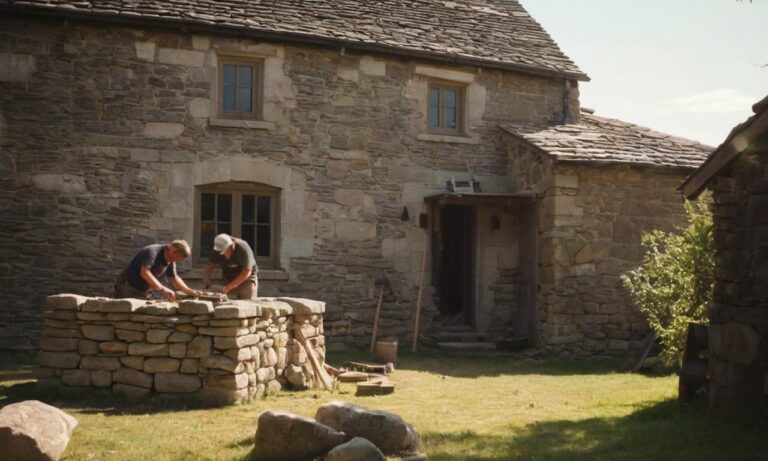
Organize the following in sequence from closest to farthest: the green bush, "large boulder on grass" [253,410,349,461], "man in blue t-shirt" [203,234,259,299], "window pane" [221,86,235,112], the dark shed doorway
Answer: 1. "large boulder on grass" [253,410,349,461]
2. "man in blue t-shirt" [203,234,259,299]
3. the green bush
4. "window pane" [221,86,235,112]
5. the dark shed doorway

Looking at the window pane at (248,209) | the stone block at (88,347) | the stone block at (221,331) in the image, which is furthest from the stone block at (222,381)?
the window pane at (248,209)

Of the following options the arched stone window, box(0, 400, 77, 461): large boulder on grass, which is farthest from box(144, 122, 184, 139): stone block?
box(0, 400, 77, 461): large boulder on grass

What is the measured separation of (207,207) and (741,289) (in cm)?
819

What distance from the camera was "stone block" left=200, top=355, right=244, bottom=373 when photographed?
7.61m

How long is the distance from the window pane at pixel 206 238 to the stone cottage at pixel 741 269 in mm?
7712

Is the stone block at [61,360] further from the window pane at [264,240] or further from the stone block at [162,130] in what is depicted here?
the window pane at [264,240]

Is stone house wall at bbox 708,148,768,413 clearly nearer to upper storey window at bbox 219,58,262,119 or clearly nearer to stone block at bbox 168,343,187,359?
stone block at bbox 168,343,187,359

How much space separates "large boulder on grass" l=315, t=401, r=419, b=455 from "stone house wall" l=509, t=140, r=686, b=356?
6957 millimetres

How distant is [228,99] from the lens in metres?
12.6

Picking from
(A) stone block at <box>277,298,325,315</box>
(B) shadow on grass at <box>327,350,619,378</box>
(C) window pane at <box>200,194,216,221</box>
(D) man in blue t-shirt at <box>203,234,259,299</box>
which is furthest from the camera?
(C) window pane at <box>200,194,216,221</box>

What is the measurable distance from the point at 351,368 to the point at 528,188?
4742mm

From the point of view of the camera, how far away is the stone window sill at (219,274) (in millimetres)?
11984

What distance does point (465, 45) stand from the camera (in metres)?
14.0

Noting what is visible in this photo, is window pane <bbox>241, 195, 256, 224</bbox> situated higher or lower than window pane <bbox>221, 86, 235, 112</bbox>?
lower
